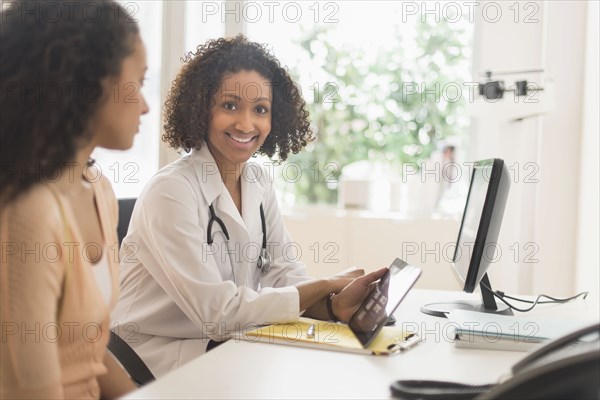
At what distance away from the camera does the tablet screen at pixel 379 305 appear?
1.50 m

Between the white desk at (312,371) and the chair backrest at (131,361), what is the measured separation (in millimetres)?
243

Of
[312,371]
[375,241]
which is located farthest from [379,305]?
[375,241]

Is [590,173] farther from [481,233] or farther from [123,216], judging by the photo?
[123,216]

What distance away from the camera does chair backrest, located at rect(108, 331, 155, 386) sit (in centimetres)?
158

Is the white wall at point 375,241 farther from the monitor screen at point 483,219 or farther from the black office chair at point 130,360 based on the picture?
the black office chair at point 130,360

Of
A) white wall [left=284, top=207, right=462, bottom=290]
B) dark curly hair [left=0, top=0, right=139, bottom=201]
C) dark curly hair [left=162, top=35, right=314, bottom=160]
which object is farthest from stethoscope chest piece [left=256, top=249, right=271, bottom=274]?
white wall [left=284, top=207, right=462, bottom=290]

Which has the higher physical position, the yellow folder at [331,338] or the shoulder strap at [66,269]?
the shoulder strap at [66,269]

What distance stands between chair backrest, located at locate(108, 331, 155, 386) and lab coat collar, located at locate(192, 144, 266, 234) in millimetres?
437

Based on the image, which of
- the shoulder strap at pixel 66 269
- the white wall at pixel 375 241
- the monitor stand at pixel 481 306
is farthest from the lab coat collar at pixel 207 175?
A: the white wall at pixel 375 241

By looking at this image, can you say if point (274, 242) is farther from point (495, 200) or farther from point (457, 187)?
point (457, 187)

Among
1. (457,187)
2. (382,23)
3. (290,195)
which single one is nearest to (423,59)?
(382,23)

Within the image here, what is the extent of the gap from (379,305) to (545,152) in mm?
2086

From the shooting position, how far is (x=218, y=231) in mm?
1861

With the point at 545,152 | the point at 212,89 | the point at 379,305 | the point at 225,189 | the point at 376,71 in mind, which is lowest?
the point at 379,305
